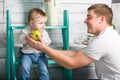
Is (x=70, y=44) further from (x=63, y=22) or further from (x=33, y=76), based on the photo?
(x=33, y=76)

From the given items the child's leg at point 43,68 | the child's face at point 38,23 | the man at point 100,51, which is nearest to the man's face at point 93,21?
the man at point 100,51

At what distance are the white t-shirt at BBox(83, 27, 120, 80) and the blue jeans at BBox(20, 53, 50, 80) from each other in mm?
655

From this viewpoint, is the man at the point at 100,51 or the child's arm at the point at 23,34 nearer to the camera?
the man at the point at 100,51

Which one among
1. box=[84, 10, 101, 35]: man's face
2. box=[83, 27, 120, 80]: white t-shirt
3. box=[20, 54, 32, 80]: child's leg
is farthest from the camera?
box=[20, 54, 32, 80]: child's leg

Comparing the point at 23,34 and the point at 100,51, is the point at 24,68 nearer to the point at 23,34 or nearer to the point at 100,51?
the point at 23,34

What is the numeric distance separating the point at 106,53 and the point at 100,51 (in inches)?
2.6

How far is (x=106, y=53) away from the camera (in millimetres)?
1963

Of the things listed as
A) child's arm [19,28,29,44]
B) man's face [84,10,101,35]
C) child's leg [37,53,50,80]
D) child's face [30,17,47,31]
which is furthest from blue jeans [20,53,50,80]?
man's face [84,10,101,35]

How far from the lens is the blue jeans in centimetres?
252

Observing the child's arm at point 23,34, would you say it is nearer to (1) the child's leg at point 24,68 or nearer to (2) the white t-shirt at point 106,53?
(1) the child's leg at point 24,68

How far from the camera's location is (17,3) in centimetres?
289

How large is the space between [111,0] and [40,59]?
1090 millimetres

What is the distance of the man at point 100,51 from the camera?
193cm

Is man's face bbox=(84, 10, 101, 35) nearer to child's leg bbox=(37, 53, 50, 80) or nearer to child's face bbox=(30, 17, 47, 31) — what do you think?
child's face bbox=(30, 17, 47, 31)
